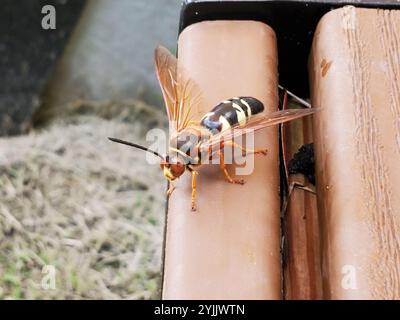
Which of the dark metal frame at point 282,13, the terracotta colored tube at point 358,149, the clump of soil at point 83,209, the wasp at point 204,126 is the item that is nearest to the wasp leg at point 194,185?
the wasp at point 204,126

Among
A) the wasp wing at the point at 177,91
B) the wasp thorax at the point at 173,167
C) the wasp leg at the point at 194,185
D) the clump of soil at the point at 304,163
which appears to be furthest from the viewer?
the clump of soil at the point at 304,163

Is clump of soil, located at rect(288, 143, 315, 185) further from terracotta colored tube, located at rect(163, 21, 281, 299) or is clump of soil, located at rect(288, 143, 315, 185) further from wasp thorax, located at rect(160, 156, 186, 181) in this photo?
wasp thorax, located at rect(160, 156, 186, 181)

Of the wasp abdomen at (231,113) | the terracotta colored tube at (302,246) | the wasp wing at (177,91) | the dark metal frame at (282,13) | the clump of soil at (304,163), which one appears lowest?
the terracotta colored tube at (302,246)

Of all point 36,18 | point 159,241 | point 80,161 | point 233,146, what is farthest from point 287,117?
point 36,18

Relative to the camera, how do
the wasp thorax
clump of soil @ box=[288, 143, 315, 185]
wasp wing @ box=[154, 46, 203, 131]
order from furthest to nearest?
clump of soil @ box=[288, 143, 315, 185] < wasp wing @ box=[154, 46, 203, 131] < the wasp thorax

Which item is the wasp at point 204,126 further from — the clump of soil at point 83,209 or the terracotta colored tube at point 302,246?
the clump of soil at point 83,209

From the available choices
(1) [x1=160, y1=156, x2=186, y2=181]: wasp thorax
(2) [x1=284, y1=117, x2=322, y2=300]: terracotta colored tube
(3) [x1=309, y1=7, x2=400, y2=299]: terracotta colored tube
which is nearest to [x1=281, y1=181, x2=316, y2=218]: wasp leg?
(2) [x1=284, y1=117, x2=322, y2=300]: terracotta colored tube

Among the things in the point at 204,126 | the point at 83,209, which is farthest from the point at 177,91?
the point at 83,209
